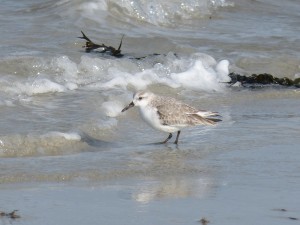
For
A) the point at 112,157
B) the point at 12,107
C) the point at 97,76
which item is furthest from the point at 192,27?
the point at 112,157

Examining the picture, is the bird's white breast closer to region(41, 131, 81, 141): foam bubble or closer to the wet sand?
region(41, 131, 81, 141): foam bubble

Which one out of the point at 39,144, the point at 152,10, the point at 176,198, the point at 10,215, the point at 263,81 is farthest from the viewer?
the point at 152,10

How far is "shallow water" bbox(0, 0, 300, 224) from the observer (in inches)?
218

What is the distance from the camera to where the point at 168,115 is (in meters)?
7.40

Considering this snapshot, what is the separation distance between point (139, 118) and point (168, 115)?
0.95 m

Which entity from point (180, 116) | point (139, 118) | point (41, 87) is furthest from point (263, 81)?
point (180, 116)

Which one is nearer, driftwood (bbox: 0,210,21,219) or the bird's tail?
driftwood (bbox: 0,210,21,219)

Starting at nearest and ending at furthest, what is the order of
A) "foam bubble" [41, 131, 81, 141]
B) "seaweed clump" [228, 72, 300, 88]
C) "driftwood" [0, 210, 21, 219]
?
"driftwood" [0, 210, 21, 219] < "foam bubble" [41, 131, 81, 141] < "seaweed clump" [228, 72, 300, 88]

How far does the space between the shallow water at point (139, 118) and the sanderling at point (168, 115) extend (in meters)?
0.16

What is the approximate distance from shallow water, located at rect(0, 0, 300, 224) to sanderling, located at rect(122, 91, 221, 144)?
0.16 metres

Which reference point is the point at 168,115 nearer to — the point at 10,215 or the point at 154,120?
the point at 154,120

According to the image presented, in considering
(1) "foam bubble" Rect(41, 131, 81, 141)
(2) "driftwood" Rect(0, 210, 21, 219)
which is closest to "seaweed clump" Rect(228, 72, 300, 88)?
(1) "foam bubble" Rect(41, 131, 81, 141)

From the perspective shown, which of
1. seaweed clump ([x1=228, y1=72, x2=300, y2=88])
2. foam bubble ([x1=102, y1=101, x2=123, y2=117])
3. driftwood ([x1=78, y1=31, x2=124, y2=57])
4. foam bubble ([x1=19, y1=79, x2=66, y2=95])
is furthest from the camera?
driftwood ([x1=78, y1=31, x2=124, y2=57])

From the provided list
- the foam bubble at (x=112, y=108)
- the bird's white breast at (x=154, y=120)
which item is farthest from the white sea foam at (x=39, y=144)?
the foam bubble at (x=112, y=108)
